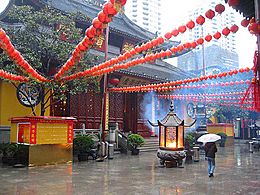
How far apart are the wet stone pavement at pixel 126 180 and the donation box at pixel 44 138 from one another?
0.72 m

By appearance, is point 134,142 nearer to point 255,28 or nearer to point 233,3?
point 233,3

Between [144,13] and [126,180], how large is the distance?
333 ft

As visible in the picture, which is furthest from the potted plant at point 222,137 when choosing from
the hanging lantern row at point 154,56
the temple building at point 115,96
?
the hanging lantern row at point 154,56

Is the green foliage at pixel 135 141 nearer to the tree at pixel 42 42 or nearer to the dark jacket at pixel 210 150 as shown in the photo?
the tree at pixel 42 42

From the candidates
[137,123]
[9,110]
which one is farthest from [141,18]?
[9,110]

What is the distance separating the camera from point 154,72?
23.9 meters

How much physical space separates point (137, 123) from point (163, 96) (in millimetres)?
3087

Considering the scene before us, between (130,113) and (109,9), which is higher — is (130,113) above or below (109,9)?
below

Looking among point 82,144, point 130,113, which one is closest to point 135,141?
point 82,144

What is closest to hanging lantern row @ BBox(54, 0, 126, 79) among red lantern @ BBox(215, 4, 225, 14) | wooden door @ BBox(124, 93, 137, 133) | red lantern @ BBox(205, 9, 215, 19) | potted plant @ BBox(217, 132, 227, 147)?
red lantern @ BBox(215, 4, 225, 14)

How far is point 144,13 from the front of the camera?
105 m

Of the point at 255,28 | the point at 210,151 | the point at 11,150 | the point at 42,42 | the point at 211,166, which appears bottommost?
the point at 211,166

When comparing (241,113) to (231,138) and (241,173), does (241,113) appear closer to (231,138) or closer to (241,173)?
(231,138)

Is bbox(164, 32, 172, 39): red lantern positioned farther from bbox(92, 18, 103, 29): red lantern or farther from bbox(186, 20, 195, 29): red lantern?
bbox(92, 18, 103, 29): red lantern
